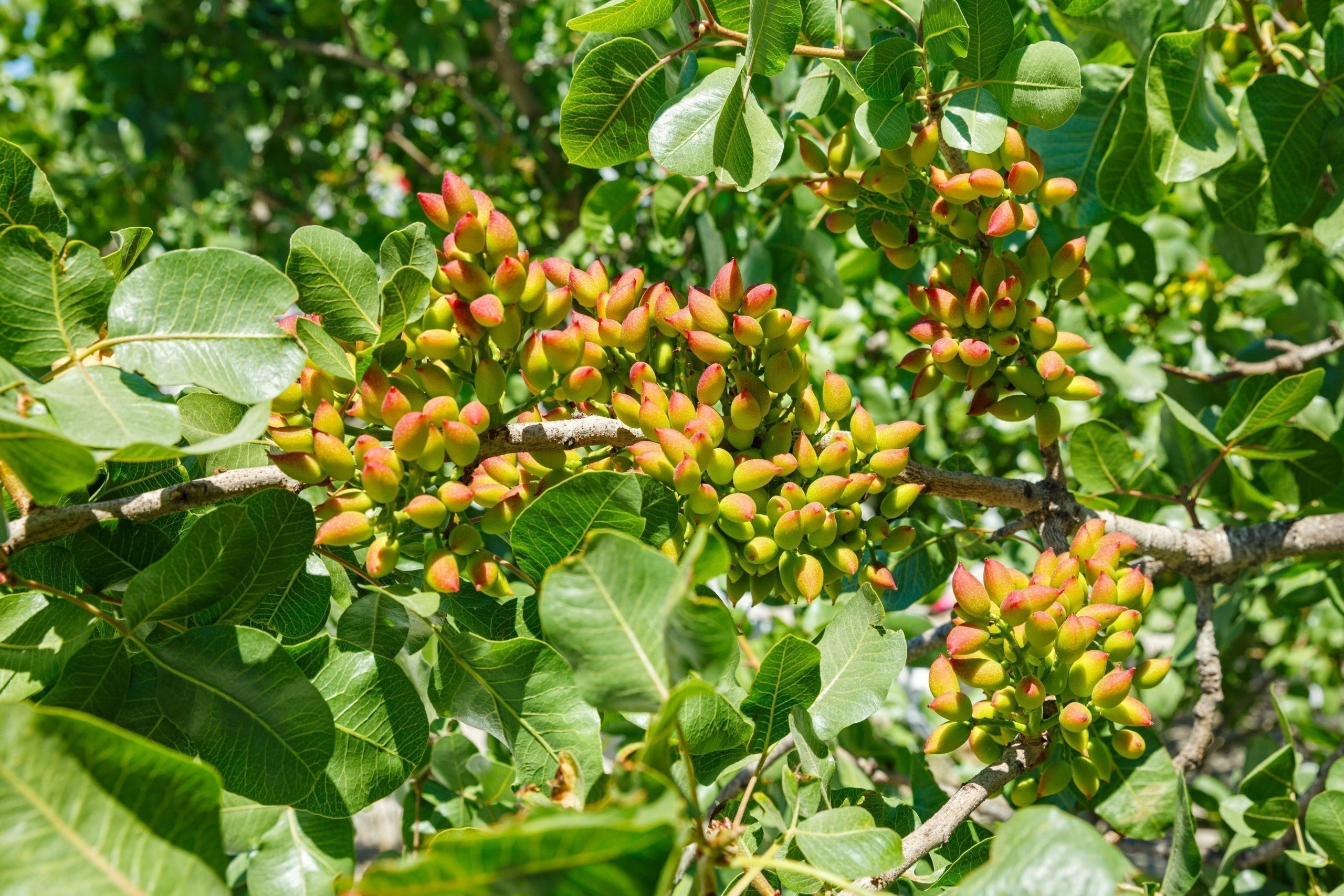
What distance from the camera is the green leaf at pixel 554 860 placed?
16.6 inches

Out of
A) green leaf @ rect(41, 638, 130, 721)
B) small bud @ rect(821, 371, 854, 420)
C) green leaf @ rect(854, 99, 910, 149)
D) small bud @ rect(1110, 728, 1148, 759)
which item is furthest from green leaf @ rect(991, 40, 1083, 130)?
green leaf @ rect(41, 638, 130, 721)

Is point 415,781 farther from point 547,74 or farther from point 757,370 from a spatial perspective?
point 547,74

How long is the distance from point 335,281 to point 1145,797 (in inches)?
42.8

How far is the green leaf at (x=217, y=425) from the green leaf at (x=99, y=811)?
0.27m

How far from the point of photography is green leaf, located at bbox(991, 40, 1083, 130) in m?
0.92

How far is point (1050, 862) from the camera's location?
56 cm

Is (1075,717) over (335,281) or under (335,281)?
under

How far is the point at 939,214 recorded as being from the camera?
3.17 ft

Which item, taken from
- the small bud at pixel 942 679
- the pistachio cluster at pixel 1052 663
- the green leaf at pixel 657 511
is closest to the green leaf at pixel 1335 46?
the pistachio cluster at pixel 1052 663

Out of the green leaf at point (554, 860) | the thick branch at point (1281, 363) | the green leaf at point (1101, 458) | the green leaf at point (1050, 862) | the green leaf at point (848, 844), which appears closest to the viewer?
the green leaf at point (554, 860)

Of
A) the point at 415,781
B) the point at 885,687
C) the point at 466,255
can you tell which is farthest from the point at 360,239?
the point at 885,687

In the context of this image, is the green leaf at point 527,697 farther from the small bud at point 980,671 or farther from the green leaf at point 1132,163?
the green leaf at point 1132,163

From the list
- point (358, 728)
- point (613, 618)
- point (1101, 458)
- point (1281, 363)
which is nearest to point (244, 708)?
point (358, 728)

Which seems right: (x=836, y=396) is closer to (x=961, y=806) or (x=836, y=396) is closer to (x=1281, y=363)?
(x=961, y=806)
